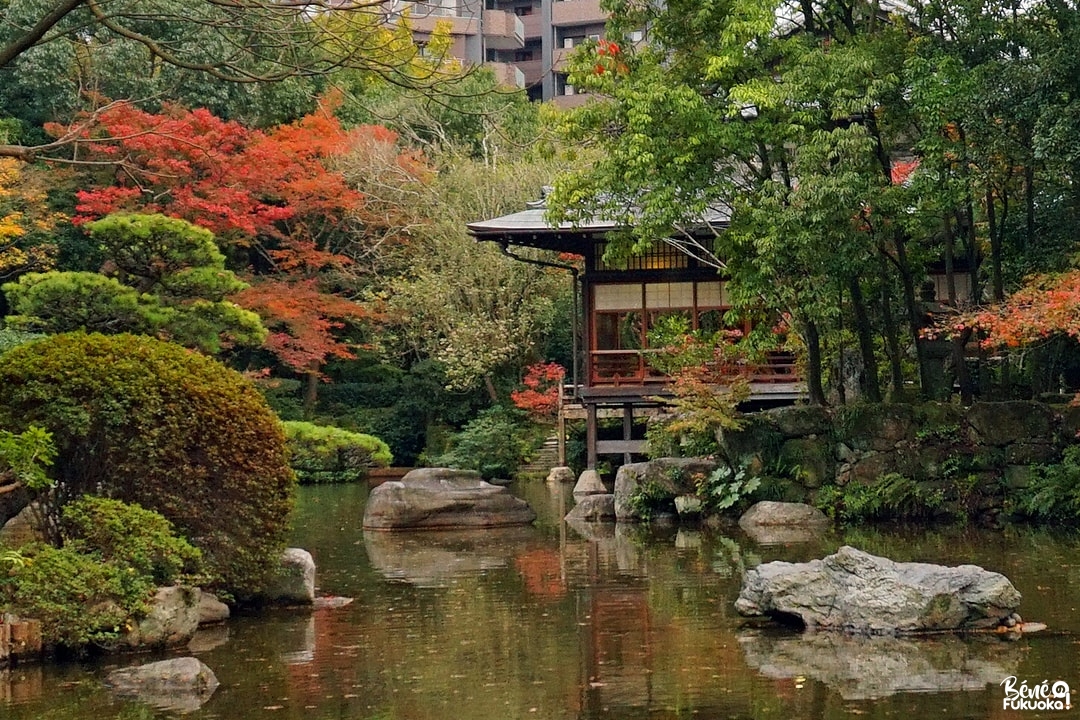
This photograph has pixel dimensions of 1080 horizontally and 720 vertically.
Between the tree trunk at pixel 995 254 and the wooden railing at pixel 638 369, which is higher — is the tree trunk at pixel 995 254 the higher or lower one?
the higher one

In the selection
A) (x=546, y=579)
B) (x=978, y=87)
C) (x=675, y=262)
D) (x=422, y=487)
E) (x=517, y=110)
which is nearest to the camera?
(x=546, y=579)

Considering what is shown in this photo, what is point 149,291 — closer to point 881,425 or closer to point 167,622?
point 881,425

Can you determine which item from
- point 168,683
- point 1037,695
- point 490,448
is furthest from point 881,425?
point 490,448

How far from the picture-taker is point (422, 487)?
18.4m

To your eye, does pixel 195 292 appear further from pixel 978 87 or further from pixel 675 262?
pixel 978 87

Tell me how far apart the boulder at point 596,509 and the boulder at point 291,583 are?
8092 mm

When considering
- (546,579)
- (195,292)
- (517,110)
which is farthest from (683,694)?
(517,110)

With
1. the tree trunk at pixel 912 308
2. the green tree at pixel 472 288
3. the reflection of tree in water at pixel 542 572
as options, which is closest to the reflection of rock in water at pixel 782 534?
the reflection of tree in water at pixel 542 572

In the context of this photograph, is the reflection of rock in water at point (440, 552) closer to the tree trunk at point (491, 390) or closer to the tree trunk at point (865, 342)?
the tree trunk at point (865, 342)

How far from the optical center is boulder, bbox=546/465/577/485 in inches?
1067

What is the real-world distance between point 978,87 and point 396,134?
1880 centimetres

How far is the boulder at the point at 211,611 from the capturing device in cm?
997

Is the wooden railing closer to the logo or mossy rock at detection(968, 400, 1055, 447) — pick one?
mossy rock at detection(968, 400, 1055, 447)

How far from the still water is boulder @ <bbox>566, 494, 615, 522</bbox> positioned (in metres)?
5.22
